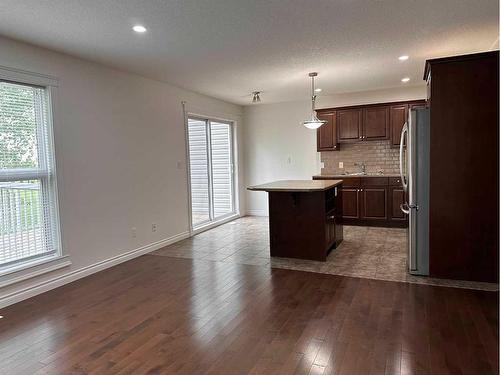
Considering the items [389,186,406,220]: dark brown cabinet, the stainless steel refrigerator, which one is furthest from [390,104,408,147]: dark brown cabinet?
the stainless steel refrigerator

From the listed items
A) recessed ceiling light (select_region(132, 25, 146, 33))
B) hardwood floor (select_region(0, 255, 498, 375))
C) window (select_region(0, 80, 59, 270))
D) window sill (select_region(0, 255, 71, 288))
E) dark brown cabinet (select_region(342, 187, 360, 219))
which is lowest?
hardwood floor (select_region(0, 255, 498, 375))

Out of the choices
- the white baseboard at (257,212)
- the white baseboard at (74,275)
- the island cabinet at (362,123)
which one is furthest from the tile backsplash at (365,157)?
the white baseboard at (74,275)

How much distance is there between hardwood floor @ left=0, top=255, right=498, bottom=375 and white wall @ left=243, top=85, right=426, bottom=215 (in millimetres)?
3877

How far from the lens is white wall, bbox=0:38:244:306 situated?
369cm

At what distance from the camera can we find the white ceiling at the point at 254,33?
2.72 m

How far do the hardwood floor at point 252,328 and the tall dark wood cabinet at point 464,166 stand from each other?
0.41 meters

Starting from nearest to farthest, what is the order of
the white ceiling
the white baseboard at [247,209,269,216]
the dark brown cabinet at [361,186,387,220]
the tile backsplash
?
1. the white ceiling
2. the dark brown cabinet at [361,186,387,220]
3. the tile backsplash
4. the white baseboard at [247,209,269,216]

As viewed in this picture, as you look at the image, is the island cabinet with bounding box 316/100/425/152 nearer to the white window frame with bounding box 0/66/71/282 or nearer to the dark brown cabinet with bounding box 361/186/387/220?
the dark brown cabinet with bounding box 361/186/387/220

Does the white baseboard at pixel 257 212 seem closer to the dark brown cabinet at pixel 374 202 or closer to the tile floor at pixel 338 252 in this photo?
the tile floor at pixel 338 252

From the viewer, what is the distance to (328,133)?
667cm

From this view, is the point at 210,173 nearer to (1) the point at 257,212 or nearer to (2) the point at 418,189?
(1) the point at 257,212

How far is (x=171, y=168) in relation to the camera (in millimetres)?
5418

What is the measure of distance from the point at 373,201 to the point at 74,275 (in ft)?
15.4

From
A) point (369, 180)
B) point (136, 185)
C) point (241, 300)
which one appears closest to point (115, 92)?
point (136, 185)
